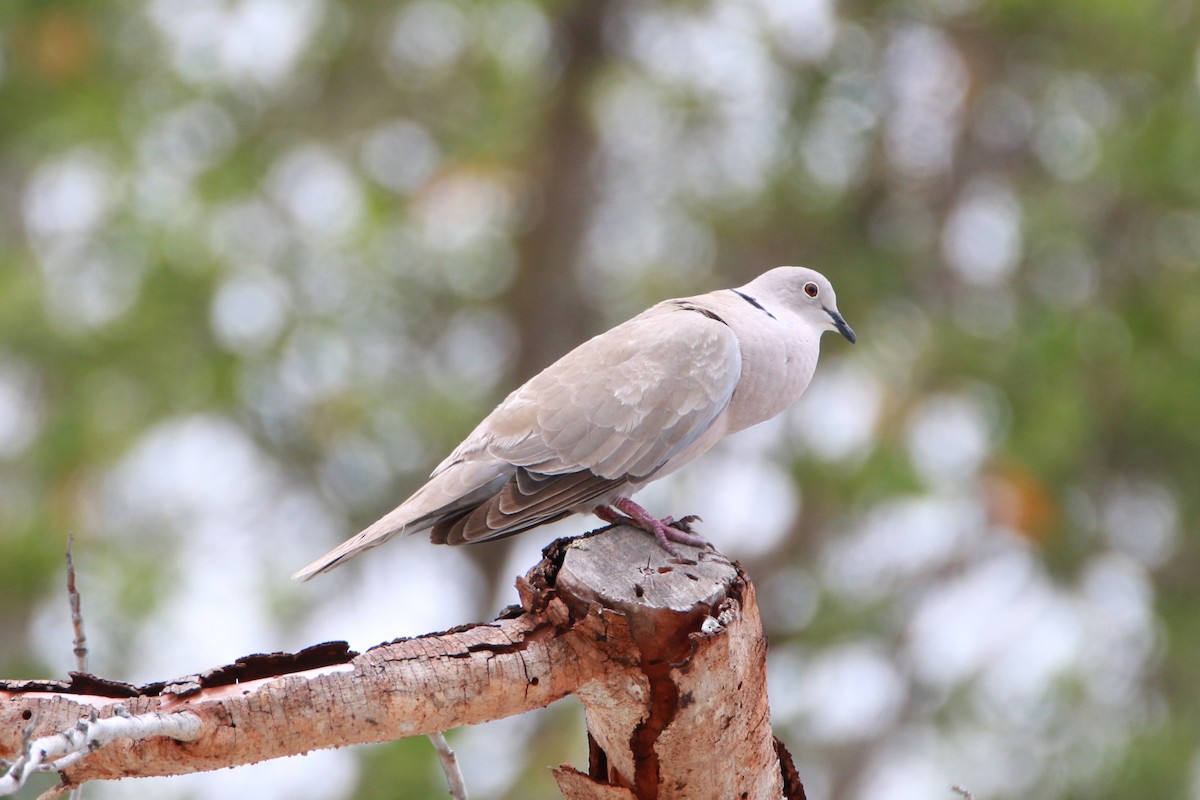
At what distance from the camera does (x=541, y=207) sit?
270 inches

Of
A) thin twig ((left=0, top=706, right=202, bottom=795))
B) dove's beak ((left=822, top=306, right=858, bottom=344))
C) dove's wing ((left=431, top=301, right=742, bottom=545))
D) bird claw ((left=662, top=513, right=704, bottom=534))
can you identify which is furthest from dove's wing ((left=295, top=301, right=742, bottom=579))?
thin twig ((left=0, top=706, right=202, bottom=795))

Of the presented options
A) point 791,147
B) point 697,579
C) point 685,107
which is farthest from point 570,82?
point 697,579

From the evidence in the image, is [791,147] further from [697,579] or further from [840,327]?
[697,579]

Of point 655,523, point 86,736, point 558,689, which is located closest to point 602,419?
point 655,523

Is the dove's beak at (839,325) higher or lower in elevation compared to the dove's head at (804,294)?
lower

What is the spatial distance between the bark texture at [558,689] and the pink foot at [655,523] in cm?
9

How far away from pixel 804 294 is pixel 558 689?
1695 mm

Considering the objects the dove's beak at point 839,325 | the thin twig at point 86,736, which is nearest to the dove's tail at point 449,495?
the thin twig at point 86,736

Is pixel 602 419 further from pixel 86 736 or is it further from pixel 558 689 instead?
pixel 86 736

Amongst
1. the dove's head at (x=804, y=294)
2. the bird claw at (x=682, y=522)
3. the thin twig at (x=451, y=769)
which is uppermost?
the dove's head at (x=804, y=294)

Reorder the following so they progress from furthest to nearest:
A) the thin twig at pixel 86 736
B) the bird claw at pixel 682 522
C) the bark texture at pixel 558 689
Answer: the bird claw at pixel 682 522
the bark texture at pixel 558 689
the thin twig at pixel 86 736

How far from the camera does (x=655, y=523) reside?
2.51 meters

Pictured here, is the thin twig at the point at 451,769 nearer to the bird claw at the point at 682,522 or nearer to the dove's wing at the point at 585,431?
the dove's wing at the point at 585,431

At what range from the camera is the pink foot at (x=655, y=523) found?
2434 mm
